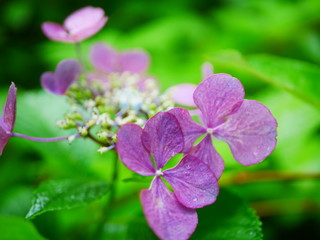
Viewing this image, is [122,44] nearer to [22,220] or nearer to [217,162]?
[22,220]

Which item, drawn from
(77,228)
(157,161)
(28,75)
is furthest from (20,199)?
(28,75)

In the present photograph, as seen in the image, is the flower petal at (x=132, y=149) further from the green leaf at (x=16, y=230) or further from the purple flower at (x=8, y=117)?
the green leaf at (x=16, y=230)

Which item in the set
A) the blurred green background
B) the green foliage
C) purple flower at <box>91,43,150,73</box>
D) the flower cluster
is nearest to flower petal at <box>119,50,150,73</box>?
purple flower at <box>91,43,150,73</box>

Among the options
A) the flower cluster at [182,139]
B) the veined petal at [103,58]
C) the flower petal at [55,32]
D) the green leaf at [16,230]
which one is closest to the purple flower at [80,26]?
the flower petal at [55,32]

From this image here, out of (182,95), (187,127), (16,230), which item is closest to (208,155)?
(187,127)

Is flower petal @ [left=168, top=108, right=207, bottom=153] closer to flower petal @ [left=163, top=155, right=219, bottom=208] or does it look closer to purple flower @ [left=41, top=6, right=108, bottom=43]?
flower petal @ [left=163, top=155, right=219, bottom=208]

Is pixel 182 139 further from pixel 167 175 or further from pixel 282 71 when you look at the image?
pixel 282 71
